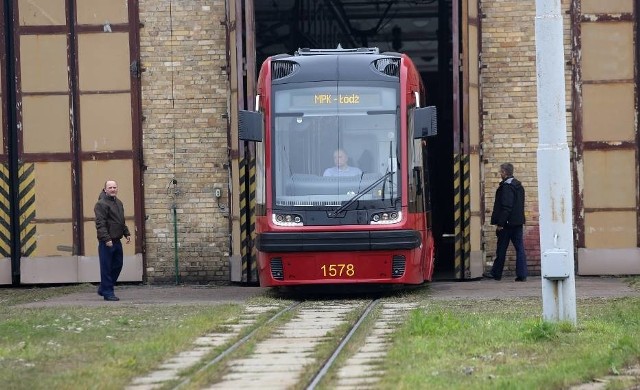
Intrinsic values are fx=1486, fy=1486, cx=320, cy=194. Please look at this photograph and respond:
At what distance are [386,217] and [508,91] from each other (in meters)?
5.31

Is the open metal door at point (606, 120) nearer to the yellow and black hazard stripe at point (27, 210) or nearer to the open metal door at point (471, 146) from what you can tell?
the open metal door at point (471, 146)

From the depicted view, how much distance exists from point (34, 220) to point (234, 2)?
4525mm

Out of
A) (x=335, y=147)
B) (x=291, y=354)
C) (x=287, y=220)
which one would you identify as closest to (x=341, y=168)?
(x=335, y=147)

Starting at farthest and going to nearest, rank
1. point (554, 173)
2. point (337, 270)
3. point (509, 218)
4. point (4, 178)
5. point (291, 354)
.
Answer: point (4, 178) < point (509, 218) < point (337, 270) < point (554, 173) < point (291, 354)

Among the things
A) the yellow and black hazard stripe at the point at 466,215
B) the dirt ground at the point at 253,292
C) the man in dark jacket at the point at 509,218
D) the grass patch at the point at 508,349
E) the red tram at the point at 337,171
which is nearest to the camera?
the grass patch at the point at 508,349

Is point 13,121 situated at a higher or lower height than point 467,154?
higher

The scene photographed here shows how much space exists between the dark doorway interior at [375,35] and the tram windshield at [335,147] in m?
6.70

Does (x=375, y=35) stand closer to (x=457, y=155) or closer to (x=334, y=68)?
(x=457, y=155)

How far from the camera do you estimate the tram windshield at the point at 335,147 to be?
18312mm

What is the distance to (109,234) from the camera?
19297 mm

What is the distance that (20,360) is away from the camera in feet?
39.9

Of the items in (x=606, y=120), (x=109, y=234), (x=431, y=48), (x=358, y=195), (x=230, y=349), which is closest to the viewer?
(x=230, y=349)

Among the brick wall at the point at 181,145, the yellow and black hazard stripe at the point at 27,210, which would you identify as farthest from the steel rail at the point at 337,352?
the yellow and black hazard stripe at the point at 27,210

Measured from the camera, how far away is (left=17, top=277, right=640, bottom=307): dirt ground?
18.9 m
